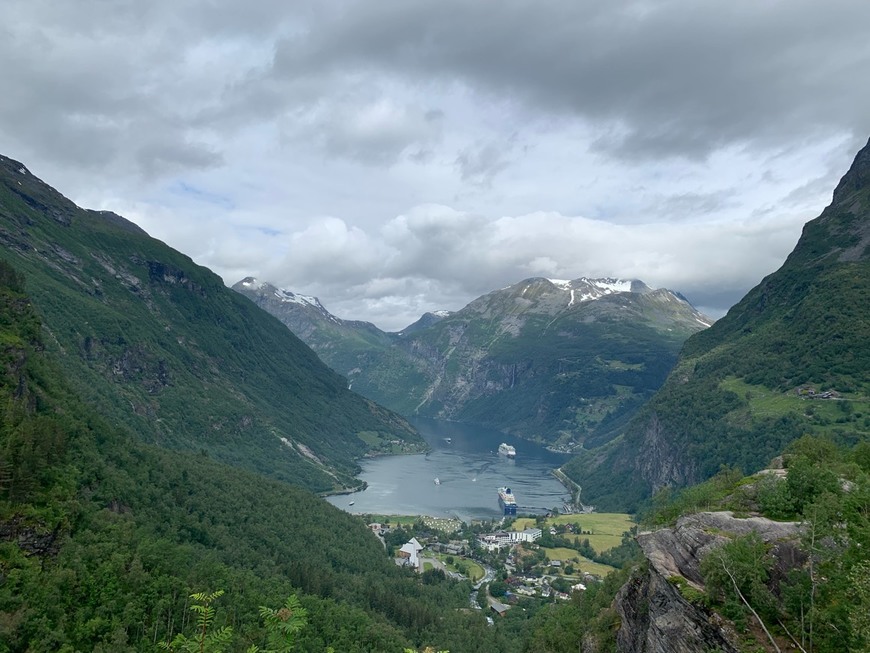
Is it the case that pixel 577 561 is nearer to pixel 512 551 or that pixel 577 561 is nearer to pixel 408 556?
pixel 512 551

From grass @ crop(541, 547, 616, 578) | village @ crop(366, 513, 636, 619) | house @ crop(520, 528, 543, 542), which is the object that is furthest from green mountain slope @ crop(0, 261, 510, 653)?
house @ crop(520, 528, 543, 542)

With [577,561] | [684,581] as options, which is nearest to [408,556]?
[577,561]

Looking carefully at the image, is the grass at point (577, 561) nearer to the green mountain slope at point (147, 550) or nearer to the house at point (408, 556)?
the green mountain slope at point (147, 550)

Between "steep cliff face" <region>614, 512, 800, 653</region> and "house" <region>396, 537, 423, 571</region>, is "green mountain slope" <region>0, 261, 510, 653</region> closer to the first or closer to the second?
"house" <region>396, 537, 423, 571</region>

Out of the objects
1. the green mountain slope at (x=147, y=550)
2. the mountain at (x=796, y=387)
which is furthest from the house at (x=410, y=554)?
the mountain at (x=796, y=387)

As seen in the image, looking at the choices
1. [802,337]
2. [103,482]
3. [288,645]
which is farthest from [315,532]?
[802,337]

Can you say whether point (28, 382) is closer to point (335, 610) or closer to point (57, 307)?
point (335, 610)
